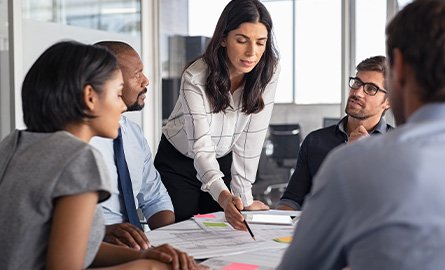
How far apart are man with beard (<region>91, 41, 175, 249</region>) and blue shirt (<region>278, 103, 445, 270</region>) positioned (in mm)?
972

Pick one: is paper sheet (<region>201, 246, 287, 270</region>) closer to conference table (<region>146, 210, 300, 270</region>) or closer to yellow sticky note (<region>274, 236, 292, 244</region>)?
conference table (<region>146, 210, 300, 270</region>)

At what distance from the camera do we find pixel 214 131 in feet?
8.67

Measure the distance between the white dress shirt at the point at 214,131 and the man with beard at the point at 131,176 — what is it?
193 millimetres

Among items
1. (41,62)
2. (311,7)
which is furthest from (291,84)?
(41,62)

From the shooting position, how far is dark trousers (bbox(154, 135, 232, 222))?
2.66 metres

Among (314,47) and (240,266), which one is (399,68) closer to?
(240,266)

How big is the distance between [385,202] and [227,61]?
6.05 feet

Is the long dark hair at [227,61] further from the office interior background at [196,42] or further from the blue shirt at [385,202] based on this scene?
the blue shirt at [385,202]

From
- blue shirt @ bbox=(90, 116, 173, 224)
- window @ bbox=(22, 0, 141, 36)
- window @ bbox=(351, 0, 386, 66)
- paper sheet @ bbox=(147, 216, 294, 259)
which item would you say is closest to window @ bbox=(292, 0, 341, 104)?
window @ bbox=(351, 0, 386, 66)

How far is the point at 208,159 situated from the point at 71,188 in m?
1.28

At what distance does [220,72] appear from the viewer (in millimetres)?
2590

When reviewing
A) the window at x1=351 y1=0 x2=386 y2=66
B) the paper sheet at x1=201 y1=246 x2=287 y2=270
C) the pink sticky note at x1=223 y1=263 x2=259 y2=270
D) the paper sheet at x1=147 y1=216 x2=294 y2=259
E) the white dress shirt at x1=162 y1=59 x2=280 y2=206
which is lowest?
the paper sheet at x1=147 y1=216 x2=294 y2=259

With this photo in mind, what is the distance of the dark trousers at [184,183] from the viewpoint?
2.66 metres

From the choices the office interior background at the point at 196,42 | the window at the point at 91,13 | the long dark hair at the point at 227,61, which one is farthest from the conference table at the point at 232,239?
the window at the point at 91,13
